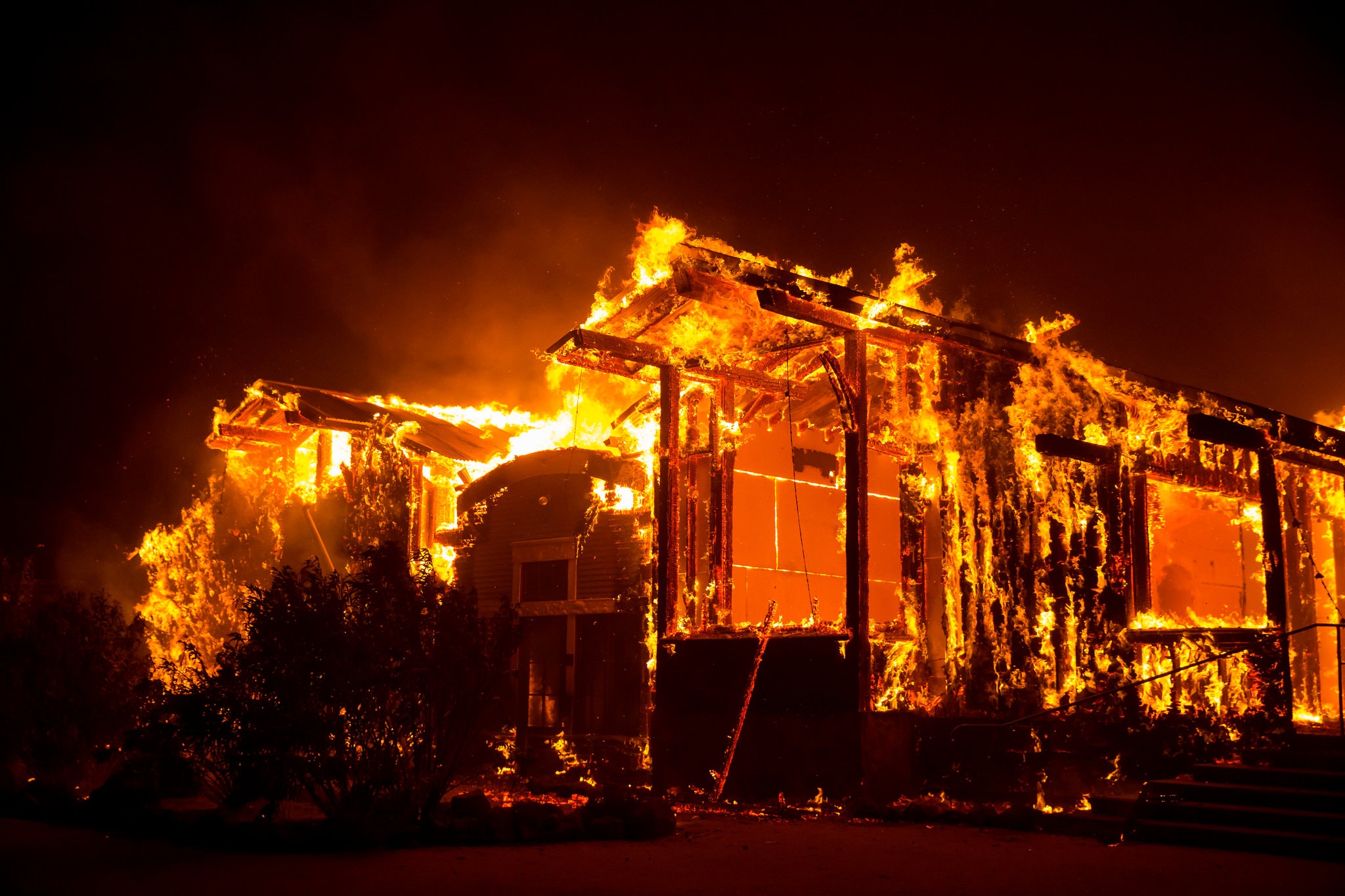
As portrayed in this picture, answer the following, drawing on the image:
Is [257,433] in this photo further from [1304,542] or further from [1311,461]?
[1304,542]

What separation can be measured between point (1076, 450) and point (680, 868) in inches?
270

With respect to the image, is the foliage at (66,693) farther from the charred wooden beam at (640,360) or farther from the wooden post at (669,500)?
the charred wooden beam at (640,360)

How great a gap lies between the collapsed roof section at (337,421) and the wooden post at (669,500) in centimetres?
551

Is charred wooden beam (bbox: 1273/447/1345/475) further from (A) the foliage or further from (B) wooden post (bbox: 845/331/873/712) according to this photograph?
(A) the foliage

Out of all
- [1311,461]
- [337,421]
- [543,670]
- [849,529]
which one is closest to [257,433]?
[337,421]

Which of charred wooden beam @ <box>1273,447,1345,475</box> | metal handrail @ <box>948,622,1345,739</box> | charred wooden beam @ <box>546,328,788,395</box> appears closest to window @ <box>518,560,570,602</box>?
charred wooden beam @ <box>546,328,788,395</box>

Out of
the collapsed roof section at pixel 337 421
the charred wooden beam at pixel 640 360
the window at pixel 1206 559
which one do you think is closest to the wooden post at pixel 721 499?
the charred wooden beam at pixel 640 360

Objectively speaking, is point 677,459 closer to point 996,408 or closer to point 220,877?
point 996,408

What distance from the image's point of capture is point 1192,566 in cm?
1652

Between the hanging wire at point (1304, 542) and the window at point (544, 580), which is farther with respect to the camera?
the window at point (544, 580)

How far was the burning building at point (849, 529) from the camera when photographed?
38.3 feet

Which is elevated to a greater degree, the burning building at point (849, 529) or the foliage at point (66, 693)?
the burning building at point (849, 529)

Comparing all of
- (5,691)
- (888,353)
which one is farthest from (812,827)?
(5,691)

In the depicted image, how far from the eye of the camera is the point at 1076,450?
11.8m
